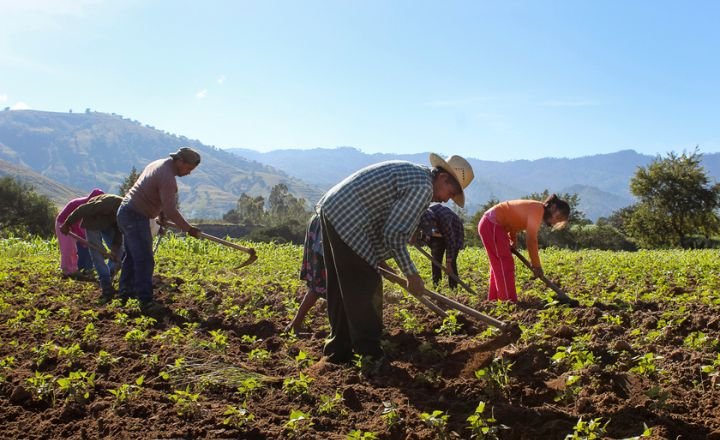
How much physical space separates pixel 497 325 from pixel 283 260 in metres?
8.89

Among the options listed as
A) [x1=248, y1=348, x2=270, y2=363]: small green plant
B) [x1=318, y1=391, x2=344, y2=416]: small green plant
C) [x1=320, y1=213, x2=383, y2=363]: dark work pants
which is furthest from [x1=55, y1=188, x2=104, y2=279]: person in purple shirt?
[x1=318, y1=391, x2=344, y2=416]: small green plant

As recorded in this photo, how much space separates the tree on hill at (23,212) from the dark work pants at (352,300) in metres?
38.2

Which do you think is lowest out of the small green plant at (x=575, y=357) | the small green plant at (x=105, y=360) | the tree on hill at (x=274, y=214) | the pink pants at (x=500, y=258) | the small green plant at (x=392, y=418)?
the tree on hill at (x=274, y=214)

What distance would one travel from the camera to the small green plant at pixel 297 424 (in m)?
3.26

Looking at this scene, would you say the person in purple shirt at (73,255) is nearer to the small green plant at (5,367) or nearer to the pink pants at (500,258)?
the small green plant at (5,367)

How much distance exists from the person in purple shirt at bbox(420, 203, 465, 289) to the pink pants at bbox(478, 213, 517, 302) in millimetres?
1473

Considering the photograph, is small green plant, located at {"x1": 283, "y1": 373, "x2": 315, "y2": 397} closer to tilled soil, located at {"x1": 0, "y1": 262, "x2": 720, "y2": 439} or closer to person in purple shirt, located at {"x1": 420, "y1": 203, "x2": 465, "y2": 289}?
tilled soil, located at {"x1": 0, "y1": 262, "x2": 720, "y2": 439}

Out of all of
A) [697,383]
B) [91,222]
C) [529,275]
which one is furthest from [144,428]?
[529,275]

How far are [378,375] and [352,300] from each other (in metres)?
0.58

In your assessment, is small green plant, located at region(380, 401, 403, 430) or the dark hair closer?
small green plant, located at region(380, 401, 403, 430)

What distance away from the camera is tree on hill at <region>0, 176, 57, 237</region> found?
3838 centimetres

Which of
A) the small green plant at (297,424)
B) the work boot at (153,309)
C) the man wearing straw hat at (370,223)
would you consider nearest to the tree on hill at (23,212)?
the work boot at (153,309)

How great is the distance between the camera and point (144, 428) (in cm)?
341

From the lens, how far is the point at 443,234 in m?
8.38
